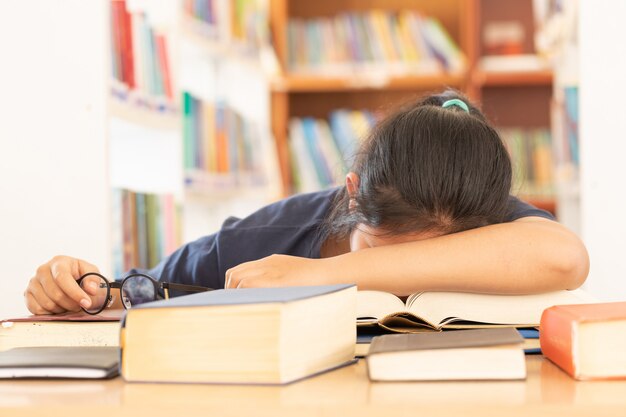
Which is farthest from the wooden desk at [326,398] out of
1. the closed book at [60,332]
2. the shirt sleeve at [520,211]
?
the shirt sleeve at [520,211]

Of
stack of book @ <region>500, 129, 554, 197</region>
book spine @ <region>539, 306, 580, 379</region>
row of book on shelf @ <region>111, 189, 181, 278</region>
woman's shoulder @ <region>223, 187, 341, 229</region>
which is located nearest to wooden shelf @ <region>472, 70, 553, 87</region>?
stack of book @ <region>500, 129, 554, 197</region>

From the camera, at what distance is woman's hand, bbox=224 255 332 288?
0.94 meters

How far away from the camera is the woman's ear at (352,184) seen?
45.6 inches

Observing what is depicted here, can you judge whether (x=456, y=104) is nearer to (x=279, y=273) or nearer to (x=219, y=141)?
(x=279, y=273)

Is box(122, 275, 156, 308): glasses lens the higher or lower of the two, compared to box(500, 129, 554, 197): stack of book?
lower

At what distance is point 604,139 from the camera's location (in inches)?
70.9

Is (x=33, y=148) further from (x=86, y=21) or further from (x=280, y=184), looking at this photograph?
(x=280, y=184)

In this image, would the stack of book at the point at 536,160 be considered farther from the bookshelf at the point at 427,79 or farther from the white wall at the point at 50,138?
the white wall at the point at 50,138

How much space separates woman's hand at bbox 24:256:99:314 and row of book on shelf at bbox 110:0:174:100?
93cm

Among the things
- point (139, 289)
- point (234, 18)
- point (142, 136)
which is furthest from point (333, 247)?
point (234, 18)

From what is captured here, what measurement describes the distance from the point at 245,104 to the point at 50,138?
209cm

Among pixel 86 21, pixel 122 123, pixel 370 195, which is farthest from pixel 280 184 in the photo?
pixel 370 195

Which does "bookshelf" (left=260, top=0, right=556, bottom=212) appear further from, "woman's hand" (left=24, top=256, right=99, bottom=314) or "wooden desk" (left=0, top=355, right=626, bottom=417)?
"wooden desk" (left=0, top=355, right=626, bottom=417)

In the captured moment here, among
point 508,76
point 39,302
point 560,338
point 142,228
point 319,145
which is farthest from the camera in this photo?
point 319,145
